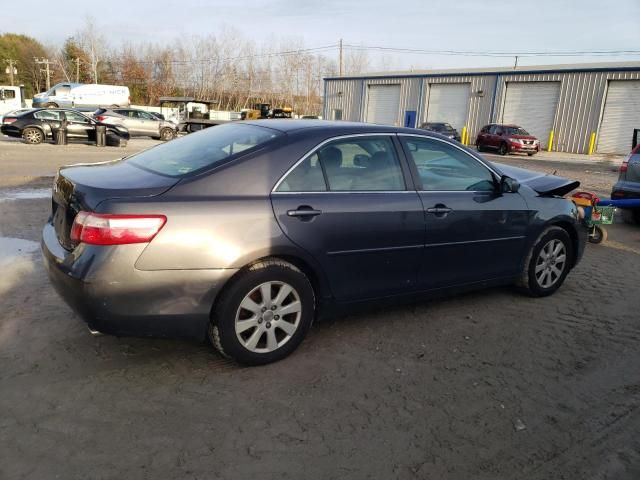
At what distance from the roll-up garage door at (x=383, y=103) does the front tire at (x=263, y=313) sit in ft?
122

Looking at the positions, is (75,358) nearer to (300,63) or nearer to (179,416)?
(179,416)

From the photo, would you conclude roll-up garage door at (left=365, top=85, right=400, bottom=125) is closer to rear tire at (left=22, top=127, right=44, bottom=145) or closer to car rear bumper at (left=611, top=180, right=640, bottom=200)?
rear tire at (left=22, top=127, right=44, bottom=145)

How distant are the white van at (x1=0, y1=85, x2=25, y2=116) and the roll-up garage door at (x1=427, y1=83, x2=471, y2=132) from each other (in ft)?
90.2

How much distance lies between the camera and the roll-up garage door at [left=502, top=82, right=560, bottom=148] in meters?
32.0

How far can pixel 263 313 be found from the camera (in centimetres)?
334

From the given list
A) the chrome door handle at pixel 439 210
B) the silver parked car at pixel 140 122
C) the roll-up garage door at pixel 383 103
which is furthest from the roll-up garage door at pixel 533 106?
the chrome door handle at pixel 439 210

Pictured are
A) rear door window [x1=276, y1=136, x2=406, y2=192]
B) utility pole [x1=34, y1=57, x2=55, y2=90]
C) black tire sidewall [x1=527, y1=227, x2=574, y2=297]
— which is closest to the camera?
rear door window [x1=276, y1=136, x2=406, y2=192]

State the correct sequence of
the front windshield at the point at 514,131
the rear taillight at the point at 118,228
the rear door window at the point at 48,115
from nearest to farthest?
the rear taillight at the point at 118,228, the rear door window at the point at 48,115, the front windshield at the point at 514,131

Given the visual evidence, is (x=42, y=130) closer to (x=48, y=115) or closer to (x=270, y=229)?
(x=48, y=115)

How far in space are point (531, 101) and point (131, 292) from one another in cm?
3436

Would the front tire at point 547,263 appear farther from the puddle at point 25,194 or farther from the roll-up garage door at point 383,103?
the roll-up garage door at point 383,103

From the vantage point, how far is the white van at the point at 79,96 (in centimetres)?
3691

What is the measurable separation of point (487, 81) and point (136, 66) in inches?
2047

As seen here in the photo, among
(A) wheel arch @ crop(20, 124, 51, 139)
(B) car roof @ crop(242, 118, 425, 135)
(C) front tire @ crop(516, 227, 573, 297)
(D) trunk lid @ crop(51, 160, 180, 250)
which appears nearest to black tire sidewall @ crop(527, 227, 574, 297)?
(C) front tire @ crop(516, 227, 573, 297)
